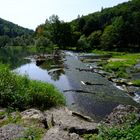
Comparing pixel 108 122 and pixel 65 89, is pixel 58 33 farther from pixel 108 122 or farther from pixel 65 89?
pixel 108 122

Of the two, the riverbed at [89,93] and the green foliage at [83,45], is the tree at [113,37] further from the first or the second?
the riverbed at [89,93]

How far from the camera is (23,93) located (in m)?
28.7

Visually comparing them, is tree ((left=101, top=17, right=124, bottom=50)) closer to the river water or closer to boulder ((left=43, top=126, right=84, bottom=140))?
Answer: the river water

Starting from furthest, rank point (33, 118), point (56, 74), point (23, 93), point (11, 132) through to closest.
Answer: point (56, 74) → point (23, 93) → point (33, 118) → point (11, 132)

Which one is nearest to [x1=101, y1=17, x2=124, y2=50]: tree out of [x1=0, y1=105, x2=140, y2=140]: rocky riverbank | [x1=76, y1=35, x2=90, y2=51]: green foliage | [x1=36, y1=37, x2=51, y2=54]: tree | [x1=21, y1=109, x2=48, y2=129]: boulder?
[x1=76, y1=35, x2=90, y2=51]: green foliage

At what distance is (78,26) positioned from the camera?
179875mm

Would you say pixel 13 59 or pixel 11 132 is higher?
pixel 11 132

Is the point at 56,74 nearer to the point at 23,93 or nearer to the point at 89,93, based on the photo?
the point at 89,93

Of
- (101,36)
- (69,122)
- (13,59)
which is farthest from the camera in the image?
(101,36)

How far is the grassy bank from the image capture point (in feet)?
90.2

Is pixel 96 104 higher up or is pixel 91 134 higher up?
pixel 91 134

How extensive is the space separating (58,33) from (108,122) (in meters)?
130

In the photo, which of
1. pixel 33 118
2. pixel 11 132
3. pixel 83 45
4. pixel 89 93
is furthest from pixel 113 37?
pixel 11 132

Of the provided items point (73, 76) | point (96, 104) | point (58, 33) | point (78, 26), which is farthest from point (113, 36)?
point (96, 104)
